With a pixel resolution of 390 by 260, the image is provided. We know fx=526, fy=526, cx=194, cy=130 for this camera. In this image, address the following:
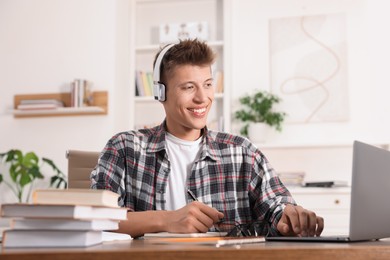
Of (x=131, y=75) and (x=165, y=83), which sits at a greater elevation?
(x=131, y=75)

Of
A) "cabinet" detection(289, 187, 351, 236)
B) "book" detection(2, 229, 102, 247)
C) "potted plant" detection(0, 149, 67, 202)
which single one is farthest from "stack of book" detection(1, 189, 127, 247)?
"potted plant" detection(0, 149, 67, 202)

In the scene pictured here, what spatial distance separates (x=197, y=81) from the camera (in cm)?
183

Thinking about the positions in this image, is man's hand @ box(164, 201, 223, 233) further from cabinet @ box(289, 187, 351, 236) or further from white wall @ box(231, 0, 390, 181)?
white wall @ box(231, 0, 390, 181)

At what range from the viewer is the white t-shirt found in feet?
5.76

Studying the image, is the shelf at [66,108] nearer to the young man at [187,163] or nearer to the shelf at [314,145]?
the shelf at [314,145]

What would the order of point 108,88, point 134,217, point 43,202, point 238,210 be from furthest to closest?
point 108,88, point 238,210, point 134,217, point 43,202

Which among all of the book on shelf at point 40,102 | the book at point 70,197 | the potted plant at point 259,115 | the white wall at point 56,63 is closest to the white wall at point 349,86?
the potted plant at point 259,115

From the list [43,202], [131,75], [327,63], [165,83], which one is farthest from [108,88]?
[43,202]

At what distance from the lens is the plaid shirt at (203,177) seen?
175cm

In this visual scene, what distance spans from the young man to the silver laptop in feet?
1.89

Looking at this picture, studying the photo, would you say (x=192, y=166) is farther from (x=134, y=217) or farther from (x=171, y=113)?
(x=134, y=217)

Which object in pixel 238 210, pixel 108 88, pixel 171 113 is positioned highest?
pixel 108 88

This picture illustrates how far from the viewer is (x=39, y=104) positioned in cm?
402

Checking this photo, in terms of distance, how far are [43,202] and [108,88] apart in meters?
3.26
